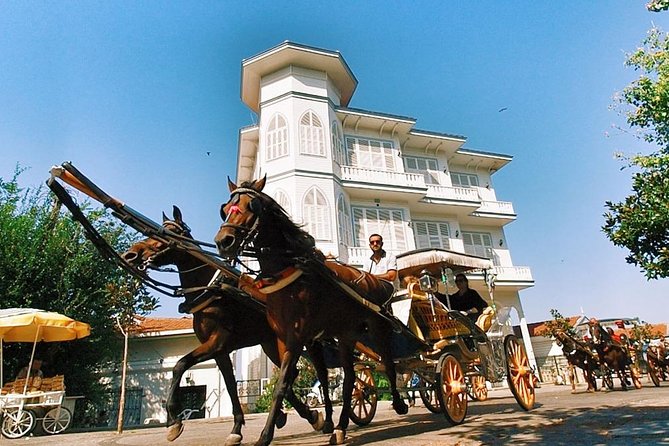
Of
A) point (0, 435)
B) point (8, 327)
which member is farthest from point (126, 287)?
point (0, 435)

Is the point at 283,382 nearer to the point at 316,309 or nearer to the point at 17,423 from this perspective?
the point at 316,309

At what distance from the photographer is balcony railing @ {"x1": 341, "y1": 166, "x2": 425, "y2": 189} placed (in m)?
21.7

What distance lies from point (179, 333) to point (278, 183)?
327 inches

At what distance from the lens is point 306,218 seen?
1902 centimetres

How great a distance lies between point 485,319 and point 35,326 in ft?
30.9

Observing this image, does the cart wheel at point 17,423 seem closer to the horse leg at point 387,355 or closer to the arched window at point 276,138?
the horse leg at point 387,355

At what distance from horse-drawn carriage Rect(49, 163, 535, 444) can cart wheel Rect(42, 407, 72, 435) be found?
7.52 metres

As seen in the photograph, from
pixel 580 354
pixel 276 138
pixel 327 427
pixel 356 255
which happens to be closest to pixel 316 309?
pixel 327 427

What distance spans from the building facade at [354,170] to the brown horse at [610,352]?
7895 mm

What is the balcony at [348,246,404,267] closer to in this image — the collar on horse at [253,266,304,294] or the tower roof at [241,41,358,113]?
the tower roof at [241,41,358,113]

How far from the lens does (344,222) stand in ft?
67.7

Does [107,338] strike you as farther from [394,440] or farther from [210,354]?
[394,440]

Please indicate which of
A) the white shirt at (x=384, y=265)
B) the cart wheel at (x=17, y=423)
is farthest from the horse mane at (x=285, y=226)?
the cart wheel at (x=17, y=423)

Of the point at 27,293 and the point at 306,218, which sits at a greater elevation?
the point at 306,218
